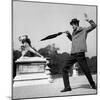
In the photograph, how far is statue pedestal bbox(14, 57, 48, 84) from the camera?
7.51ft

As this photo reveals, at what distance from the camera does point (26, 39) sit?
2.31 meters

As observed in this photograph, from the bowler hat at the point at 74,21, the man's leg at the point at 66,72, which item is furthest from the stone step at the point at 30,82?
the bowler hat at the point at 74,21

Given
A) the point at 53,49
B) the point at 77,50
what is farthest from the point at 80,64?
the point at 53,49

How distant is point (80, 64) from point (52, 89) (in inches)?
16.7

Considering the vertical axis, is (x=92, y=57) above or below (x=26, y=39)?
below

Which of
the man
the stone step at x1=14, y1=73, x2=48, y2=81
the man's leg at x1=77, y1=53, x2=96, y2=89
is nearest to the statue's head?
the stone step at x1=14, y1=73, x2=48, y2=81

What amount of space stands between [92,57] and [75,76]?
0.30 meters

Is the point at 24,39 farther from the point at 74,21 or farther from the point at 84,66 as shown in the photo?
the point at 84,66

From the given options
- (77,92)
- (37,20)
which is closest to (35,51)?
(37,20)

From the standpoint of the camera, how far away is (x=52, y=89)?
94.0 inches

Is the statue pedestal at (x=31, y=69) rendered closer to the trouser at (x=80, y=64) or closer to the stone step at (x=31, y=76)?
the stone step at (x=31, y=76)

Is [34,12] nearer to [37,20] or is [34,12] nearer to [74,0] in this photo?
[37,20]

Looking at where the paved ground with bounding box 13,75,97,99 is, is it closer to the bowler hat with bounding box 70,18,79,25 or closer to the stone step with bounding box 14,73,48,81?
the stone step with bounding box 14,73,48,81

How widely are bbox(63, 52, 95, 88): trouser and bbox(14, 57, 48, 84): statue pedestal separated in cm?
23
